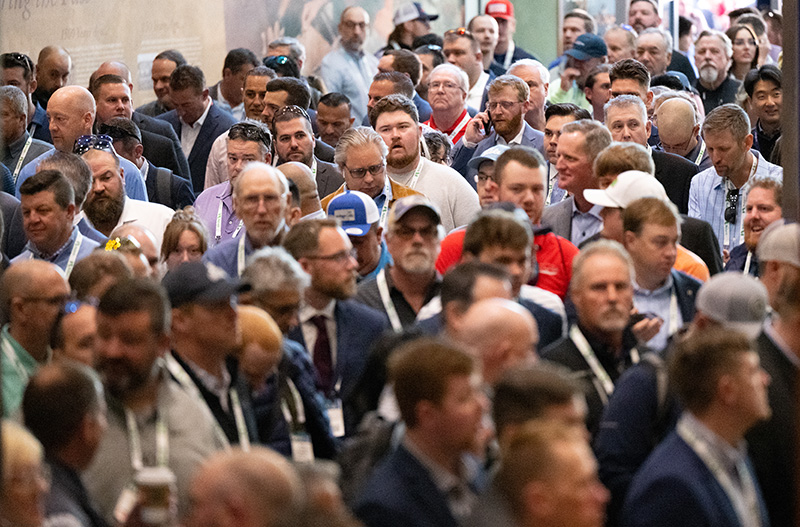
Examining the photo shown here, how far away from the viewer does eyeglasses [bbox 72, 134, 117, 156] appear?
293 inches

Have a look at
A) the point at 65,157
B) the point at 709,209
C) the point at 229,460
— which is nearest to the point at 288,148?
the point at 65,157

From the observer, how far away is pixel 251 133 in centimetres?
784

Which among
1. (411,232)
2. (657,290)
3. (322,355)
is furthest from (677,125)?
(322,355)

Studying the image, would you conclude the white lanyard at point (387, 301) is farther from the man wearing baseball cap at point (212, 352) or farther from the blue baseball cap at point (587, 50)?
the blue baseball cap at point (587, 50)

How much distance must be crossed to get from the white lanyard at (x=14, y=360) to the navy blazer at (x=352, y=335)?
40.4 inches

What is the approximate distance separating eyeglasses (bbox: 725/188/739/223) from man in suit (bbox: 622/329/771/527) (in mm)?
4091

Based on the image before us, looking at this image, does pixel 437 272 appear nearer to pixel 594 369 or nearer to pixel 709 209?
pixel 594 369

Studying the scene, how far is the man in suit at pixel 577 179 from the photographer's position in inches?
270

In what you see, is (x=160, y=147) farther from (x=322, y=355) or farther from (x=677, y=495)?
(x=677, y=495)

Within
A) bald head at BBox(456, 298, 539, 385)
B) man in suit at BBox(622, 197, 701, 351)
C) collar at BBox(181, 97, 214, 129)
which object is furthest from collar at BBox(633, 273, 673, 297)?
collar at BBox(181, 97, 214, 129)

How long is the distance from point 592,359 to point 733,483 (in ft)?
3.08

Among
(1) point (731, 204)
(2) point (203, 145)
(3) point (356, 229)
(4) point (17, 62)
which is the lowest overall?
(1) point (731, 204)

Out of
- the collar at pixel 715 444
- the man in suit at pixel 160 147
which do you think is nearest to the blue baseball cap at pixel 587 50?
the man in suit at pixel 160 147

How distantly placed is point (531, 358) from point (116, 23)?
30.3 ft
